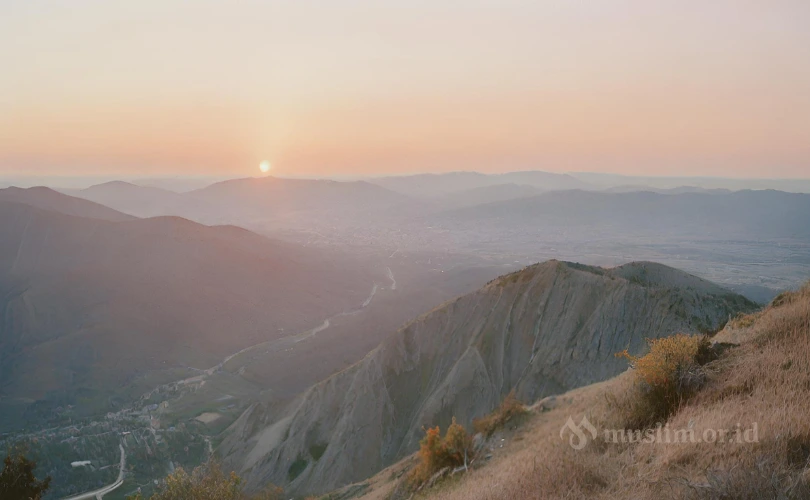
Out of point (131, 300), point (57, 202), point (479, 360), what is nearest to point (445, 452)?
point (479, 360)

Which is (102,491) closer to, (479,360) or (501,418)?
(479,360)

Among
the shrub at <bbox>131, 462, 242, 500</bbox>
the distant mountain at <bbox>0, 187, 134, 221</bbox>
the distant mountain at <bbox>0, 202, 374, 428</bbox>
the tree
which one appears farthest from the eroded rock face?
the distant mountain at <bbox>0, 187, 134, 221</bbox>

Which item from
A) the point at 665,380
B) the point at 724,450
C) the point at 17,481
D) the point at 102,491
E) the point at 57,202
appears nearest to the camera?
the point at 724,450

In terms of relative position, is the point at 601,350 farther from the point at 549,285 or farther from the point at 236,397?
the point at 236,397

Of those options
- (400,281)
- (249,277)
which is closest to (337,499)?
(249,277)

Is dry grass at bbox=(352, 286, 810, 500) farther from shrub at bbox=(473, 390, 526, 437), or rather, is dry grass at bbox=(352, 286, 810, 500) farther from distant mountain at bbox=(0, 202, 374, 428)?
distant mountain at bbox=(0, 202, 374, 428)

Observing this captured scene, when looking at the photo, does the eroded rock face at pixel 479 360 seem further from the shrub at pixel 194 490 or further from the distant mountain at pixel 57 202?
the distant mountain at pixel 57 202

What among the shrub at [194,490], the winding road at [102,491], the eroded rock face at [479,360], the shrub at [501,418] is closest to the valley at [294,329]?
the eroded rock face at [479,360]

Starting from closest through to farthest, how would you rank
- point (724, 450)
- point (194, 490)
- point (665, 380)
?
1. point (724, 450)
2. point (665, 380)
3. point (194, 490)
